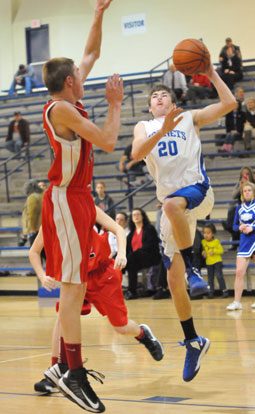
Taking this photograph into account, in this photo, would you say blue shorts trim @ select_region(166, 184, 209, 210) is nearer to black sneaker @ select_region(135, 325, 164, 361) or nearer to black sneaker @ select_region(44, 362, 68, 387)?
black sneaker @ select_region(135, 325, 164, 361)

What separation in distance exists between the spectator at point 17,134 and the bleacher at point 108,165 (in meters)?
0.27

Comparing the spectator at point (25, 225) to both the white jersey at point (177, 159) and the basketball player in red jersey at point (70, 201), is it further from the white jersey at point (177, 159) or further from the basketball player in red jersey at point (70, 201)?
the basketball player in red jersey at point (70, 201)

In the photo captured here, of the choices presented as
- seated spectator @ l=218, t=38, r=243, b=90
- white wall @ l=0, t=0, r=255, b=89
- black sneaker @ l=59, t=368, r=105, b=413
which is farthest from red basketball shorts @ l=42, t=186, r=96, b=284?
white wall @ l=0, t=0, r=255, b=89

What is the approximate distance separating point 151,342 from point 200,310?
435 centimetres

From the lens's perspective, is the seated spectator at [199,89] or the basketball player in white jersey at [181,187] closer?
the basketball player in white jersey at [181,187]

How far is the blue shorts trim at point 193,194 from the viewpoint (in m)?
5.01

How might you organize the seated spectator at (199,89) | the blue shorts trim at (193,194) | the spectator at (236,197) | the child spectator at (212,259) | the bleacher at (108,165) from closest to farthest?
the blue shorts trim at (193,194), the spectator at (236,197), the child spectator at (212,259), the bleacher at (108,165), the seated spectator at (199,89)

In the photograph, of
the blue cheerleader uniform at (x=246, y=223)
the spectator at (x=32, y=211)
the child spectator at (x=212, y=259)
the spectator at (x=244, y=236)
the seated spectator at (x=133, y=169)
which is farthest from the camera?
the seated spectator at (x=133, y=169)

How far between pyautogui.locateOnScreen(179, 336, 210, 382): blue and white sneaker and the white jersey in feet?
3.47

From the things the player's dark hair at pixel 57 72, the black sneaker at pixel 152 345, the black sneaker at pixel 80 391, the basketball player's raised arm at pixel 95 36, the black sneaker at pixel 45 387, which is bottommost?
the black sneaker at pixel 45 387

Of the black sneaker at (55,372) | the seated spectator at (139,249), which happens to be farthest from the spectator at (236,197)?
the black sneaker at (55,372)

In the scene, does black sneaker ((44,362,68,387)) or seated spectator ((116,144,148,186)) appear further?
seated spectator ((116,144,148,186))

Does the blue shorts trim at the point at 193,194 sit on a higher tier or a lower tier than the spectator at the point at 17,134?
higher

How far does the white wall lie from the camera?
A: 17.4m
